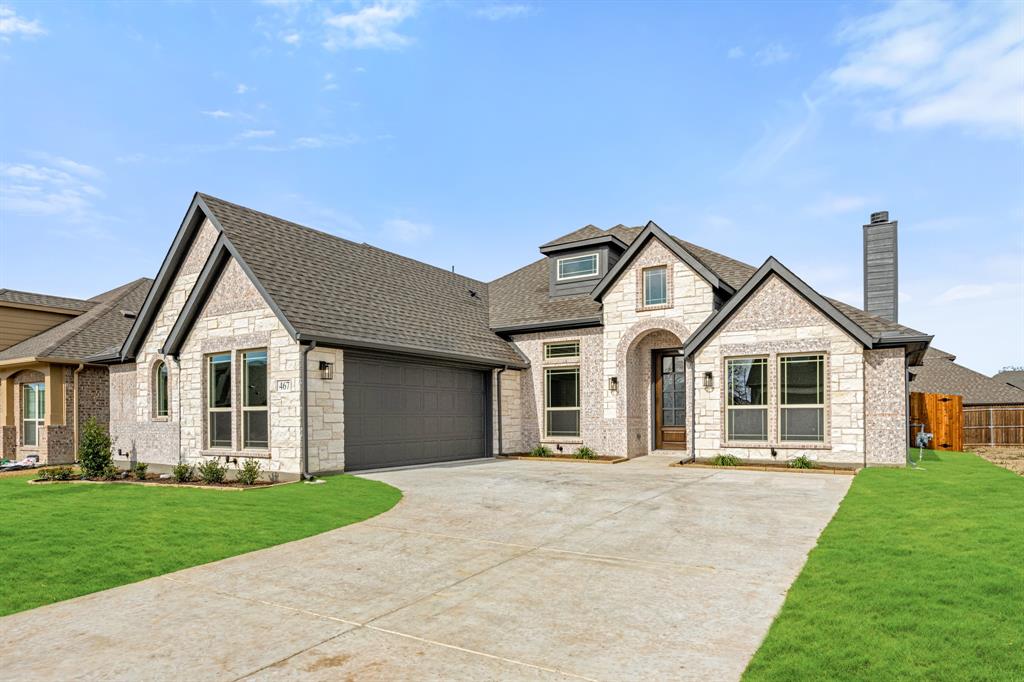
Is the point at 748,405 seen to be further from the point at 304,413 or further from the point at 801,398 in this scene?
the point at 304,413

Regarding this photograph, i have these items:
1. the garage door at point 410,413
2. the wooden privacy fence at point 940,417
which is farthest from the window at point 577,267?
the wooden privacy fence at point 940,417

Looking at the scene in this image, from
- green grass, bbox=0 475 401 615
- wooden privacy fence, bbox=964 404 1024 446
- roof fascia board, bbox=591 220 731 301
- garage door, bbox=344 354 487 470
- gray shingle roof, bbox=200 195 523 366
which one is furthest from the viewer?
wooden privacy fence, bbox=964 404 1024 446

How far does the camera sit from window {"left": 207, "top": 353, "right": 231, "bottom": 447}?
1484 centimetres

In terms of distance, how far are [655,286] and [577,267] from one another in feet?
11.8

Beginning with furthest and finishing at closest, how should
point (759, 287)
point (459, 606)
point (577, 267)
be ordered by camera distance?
point (577, 267)
point (759, 287)
point (459, 606)

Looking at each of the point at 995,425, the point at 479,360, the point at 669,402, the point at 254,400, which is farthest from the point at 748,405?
the point at 995,425

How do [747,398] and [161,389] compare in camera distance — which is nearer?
[747,398]

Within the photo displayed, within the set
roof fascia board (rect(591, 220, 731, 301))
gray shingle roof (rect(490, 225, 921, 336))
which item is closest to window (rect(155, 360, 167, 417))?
gray shingle roof (rect(490, 225, 921, 336))

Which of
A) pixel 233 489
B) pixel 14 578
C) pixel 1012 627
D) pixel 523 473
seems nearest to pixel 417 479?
pixel 523 473

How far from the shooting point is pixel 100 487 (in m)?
12.8

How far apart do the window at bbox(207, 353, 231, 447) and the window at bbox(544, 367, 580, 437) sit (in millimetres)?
9196

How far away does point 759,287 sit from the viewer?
51.1ft

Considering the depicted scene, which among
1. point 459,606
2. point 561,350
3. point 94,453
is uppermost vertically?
point 561,350

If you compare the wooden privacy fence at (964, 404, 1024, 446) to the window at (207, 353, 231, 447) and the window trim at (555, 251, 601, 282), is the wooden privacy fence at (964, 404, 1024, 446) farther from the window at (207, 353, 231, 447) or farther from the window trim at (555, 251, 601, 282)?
the window at (207, 353, 231, 447)
